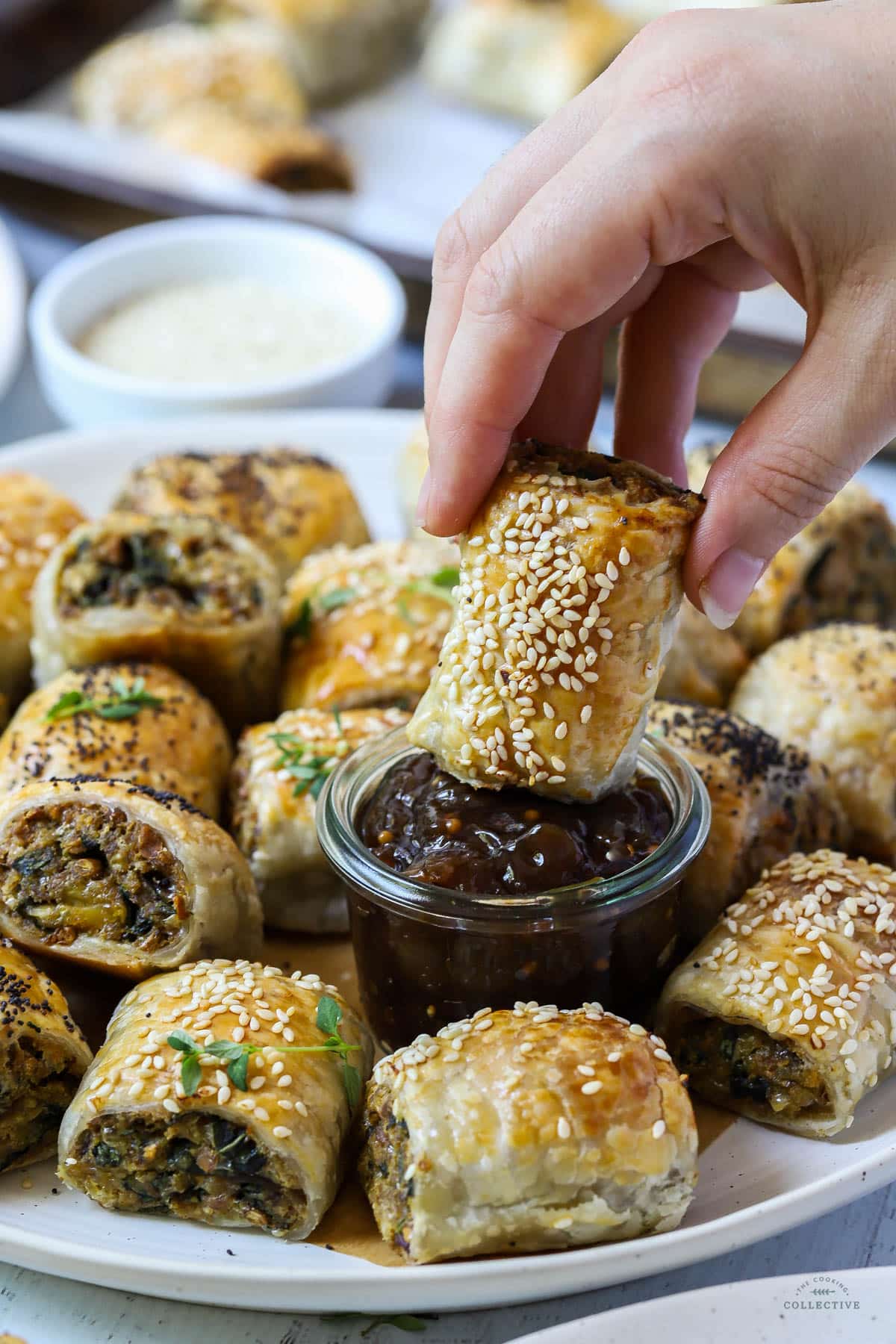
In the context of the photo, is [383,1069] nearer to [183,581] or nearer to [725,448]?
[725,448]

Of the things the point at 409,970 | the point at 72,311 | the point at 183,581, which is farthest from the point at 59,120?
the point at 409,970

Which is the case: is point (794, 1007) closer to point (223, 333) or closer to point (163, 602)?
point (163, 602)

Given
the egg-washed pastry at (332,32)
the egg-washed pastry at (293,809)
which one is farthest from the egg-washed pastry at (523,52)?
the egg-washed pastry at (293,809)

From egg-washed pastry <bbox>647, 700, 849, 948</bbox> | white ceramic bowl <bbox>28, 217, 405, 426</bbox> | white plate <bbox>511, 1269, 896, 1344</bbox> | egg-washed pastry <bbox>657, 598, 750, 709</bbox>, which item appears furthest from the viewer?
white ceramic bowl <bbox>28, 217, 405, 426</bbox>

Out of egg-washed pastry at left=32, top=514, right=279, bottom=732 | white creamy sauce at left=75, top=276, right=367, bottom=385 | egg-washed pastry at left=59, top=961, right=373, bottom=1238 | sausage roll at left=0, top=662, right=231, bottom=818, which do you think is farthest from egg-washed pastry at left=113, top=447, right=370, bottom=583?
egg-washed pastry at left=59, top=961, right=373, bottom=1238

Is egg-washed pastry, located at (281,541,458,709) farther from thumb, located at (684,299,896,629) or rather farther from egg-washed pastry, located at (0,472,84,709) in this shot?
thumb, located at (684,299,896,629)

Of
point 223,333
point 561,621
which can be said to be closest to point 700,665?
point 561,621
